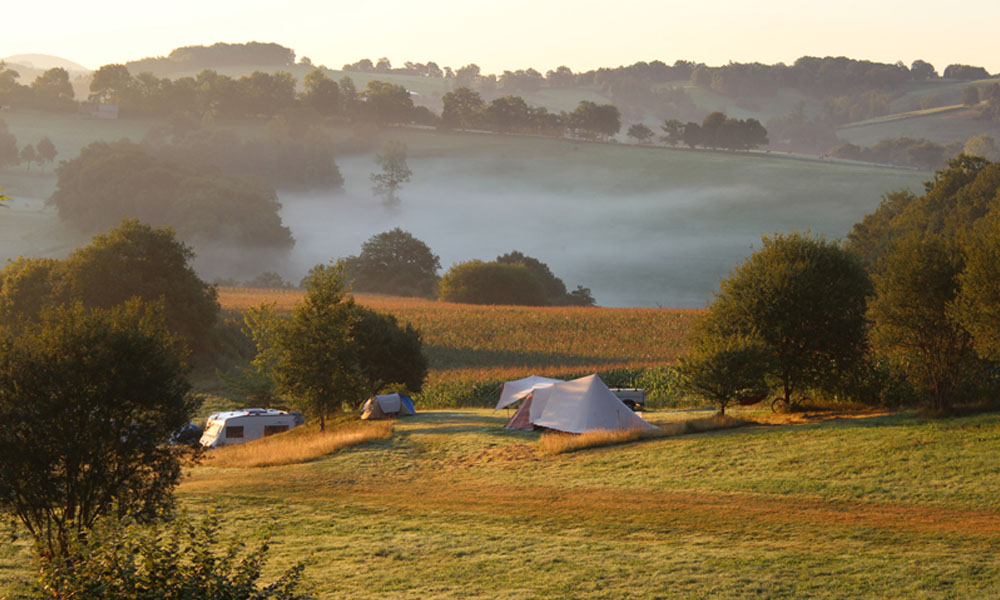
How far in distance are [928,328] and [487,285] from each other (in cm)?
7135

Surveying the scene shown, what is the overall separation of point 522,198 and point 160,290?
380 ft

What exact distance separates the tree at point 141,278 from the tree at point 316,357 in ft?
71.5

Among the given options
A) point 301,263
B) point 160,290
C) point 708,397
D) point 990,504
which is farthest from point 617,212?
point 990,504

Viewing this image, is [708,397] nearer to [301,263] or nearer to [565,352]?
[565,352]

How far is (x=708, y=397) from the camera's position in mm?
34438

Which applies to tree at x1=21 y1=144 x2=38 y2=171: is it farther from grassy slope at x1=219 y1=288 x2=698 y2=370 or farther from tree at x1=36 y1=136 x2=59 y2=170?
grassy slope at x1=219 y1=288 x2=698 y2=370

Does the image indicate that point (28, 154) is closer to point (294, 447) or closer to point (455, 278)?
point (455, 278)

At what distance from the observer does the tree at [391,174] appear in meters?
174

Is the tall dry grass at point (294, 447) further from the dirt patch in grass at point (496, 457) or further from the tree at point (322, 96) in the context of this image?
the tree at point (322, 96)

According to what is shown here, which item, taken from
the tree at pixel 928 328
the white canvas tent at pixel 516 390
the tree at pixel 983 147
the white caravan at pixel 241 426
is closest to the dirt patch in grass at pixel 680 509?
the tree at pixel 928 328

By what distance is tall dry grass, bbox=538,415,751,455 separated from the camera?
31.7 metres

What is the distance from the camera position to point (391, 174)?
17488cm

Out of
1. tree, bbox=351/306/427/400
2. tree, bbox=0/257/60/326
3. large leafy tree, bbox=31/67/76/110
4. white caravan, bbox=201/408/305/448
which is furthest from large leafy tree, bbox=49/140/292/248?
white caravan, bbox=201/408/305/448

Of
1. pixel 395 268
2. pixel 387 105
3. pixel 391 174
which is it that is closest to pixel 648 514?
pixel 395 268
